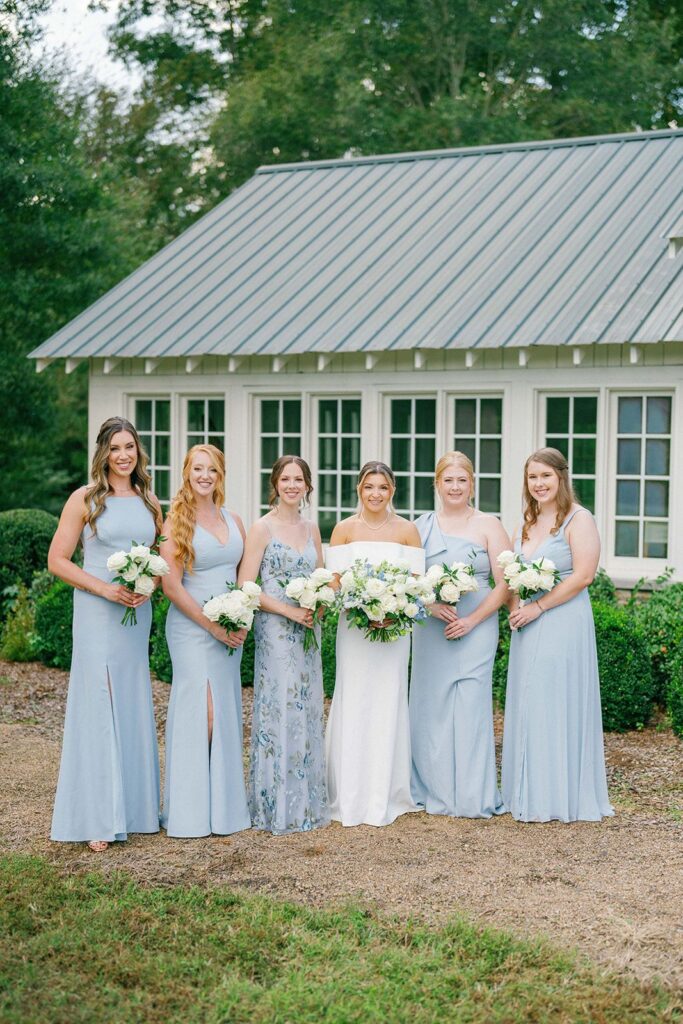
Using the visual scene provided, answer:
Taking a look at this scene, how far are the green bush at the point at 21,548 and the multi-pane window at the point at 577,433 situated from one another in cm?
557

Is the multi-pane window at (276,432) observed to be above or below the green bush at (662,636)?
above

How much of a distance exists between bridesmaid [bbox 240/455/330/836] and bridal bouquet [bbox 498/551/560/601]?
1.06 meters

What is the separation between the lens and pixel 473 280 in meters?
12.3

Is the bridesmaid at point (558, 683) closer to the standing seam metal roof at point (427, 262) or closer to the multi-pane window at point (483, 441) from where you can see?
the standing seam metal roof at point (427, 262)

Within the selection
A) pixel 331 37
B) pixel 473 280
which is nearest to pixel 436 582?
pixel 473 280

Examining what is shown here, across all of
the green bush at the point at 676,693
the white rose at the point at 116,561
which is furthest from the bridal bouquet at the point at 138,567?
the green bush at the point at 676,693

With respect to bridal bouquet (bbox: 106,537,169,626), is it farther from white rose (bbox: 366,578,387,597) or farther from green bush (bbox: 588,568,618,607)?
green bush (bbox: 588,568,618,607)

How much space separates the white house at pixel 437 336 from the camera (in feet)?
36.1

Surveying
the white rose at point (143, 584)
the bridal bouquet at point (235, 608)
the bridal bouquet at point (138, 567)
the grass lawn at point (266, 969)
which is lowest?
the grass lawn at point (266, 969)

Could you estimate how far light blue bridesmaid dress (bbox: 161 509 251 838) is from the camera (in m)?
6.27

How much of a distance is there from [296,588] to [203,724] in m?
0.86

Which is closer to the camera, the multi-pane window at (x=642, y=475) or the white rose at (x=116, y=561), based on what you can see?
the white rose at (x=116, y=561)

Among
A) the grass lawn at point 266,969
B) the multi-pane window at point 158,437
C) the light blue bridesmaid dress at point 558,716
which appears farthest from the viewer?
the multi-pane window at point 158,437

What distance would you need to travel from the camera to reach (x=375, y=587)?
6328 mm
